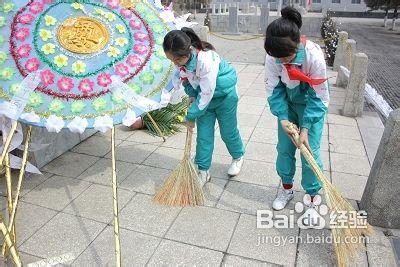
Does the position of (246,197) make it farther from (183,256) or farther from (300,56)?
(300,56)

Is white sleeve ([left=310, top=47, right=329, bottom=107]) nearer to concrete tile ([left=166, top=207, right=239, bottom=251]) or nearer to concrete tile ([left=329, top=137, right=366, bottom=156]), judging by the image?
concrete tile ([left=166, top=207, right=239, bottom=251])

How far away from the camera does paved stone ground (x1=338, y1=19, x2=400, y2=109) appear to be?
9250mm

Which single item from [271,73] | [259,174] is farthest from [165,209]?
[271,73]

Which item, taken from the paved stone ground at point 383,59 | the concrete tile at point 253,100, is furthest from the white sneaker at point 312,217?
the paved stone ground at point 383,59

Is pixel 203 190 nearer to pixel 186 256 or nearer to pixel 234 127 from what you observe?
pixel 234 127

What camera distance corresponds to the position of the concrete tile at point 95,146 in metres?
4.24

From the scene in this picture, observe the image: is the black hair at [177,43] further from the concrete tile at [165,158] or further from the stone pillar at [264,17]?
the stone pillar at [264,17]

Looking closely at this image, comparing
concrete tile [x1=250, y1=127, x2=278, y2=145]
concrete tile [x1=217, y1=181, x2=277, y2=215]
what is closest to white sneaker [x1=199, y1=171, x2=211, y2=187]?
concrete tile [x1=217, y1=181, x2=277, y2=215]

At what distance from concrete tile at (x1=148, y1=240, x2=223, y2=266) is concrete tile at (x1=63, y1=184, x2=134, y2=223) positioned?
0.64 metres

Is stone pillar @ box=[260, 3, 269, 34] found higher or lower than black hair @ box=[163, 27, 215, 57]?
lower

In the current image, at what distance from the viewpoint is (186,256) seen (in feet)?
8.50

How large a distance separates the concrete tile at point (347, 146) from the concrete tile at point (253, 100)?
171 centimetres

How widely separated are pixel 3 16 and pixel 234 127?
7.11ft

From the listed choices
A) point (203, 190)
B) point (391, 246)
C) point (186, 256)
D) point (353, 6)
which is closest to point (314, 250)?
point (391, 246)
